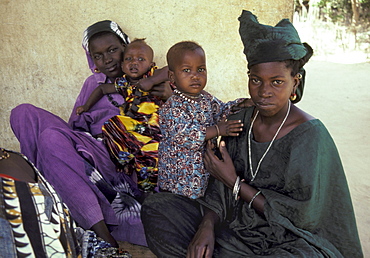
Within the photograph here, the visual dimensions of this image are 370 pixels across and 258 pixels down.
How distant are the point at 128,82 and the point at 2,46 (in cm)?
179

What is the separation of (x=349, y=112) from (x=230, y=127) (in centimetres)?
576

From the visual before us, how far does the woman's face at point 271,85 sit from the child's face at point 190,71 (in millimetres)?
463

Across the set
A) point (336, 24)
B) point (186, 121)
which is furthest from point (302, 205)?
point (336, 24)

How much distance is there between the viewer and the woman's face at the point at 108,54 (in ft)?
10.5

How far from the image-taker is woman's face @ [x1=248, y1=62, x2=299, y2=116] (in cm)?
195

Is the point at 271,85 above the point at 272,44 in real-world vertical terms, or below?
below

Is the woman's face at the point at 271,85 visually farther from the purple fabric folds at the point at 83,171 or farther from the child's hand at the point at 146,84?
the purple fabric folds at the point at 83,171

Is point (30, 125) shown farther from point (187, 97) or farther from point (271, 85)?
point (271, 85)

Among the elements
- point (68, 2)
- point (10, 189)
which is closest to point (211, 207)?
point (10, 189)

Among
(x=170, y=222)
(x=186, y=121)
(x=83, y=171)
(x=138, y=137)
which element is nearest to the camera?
(x=170, y=222)

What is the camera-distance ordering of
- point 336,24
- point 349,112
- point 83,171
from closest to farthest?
point 83,171 < point 349,112 < point 336,24

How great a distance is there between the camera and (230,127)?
220 cm

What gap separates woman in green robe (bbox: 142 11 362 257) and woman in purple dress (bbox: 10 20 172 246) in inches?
27.1

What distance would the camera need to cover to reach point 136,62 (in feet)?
9.71
